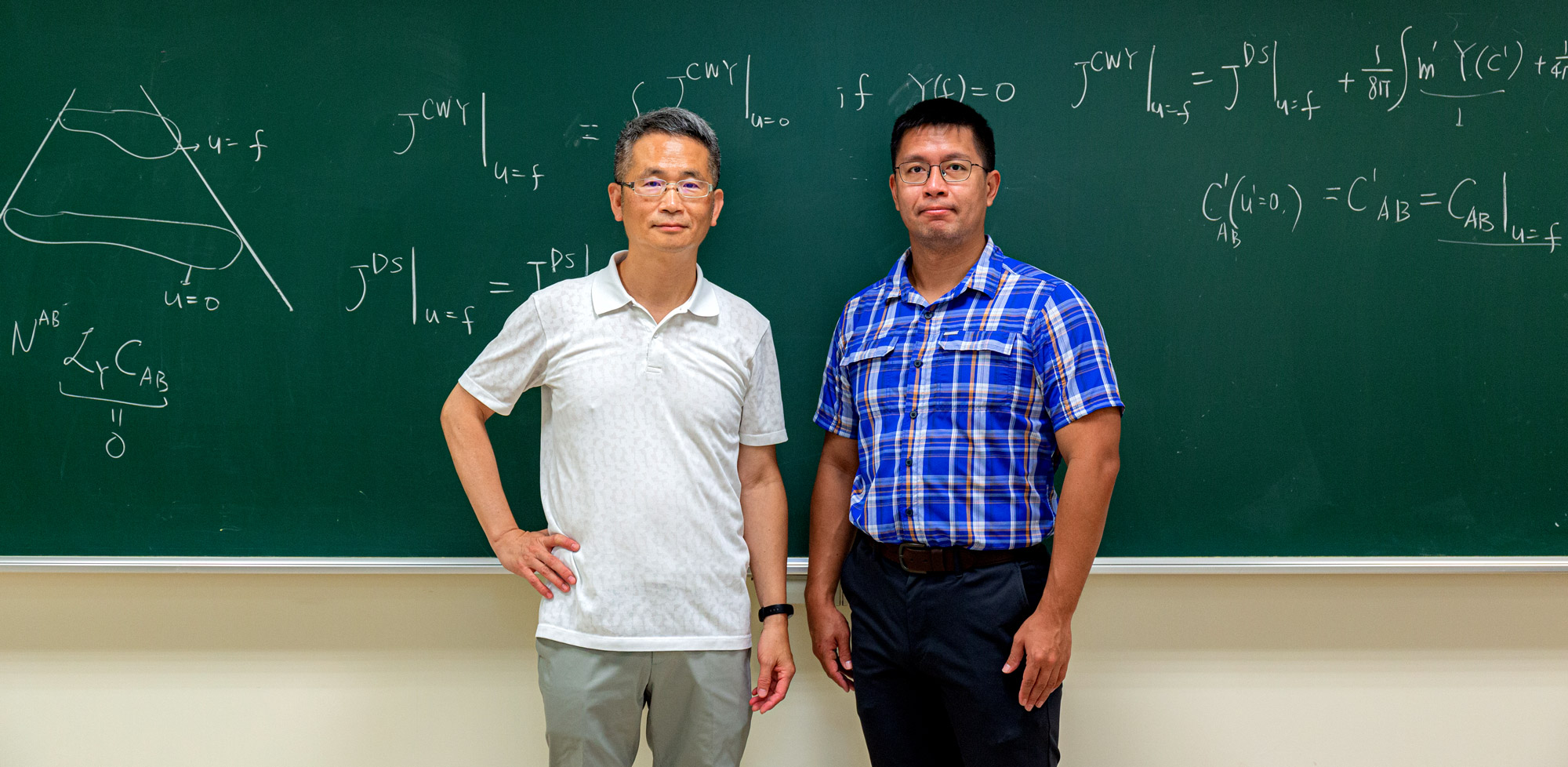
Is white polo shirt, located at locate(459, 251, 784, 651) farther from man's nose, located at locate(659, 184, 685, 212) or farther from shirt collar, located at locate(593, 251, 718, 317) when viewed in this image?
man's nose, located at locate(659, 184, 685, 212)

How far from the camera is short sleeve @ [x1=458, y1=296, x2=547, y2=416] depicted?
67.7 inches

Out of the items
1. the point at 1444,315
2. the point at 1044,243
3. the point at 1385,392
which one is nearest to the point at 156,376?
the point at 1044,243

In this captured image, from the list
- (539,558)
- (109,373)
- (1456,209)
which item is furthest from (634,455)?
(1456,209)

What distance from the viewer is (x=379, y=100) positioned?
6.68 feet

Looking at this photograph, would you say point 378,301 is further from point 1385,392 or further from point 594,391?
point 1385,392

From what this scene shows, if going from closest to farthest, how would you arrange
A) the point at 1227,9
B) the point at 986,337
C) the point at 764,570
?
Result: the point at 986,337
the point at 764,570
the point at 1227,9

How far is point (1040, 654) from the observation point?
1.56 meters

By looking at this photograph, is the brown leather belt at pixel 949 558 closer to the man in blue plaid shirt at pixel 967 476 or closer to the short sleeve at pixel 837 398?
the man in blue plaid shirt at pixel 967 476

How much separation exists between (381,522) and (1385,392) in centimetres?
242

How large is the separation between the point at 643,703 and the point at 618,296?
824 millimetres

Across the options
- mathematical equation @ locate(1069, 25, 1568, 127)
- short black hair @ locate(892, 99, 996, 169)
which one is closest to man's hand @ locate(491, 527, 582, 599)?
short black hair @ locate(892, 99, 996, 169)

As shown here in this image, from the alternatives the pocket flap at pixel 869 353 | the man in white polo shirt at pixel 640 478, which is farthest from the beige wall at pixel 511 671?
the pocket flap at pixel 869 353

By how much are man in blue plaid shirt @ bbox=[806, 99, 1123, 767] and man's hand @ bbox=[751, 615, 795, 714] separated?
13 centimetres

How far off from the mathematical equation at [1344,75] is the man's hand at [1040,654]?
1.21 metres
